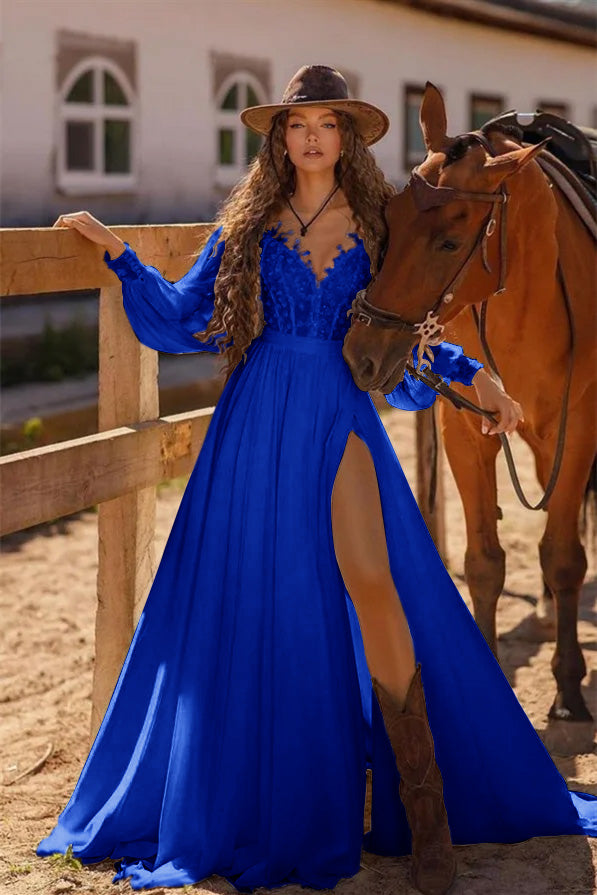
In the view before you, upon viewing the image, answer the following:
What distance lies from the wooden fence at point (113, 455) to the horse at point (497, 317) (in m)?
0.73

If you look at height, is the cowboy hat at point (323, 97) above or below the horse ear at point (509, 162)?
above

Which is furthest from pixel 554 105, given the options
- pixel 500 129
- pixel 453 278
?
pixel 453 278

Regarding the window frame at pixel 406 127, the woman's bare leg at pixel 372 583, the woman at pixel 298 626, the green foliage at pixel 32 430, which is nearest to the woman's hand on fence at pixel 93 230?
the woman at pixel 298 626

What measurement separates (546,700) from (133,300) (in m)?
2.07

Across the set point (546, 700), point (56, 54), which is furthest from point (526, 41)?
point (546, 700)

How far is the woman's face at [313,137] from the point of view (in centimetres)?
301

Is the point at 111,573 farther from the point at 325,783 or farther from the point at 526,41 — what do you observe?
the point at 526,41

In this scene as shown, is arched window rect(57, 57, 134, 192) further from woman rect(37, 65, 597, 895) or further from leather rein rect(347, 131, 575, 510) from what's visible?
woman rect(37, 65, 597, 895)

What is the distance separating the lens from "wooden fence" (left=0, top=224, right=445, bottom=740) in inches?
120

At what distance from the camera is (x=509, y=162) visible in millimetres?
3238

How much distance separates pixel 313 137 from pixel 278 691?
1.31 meters

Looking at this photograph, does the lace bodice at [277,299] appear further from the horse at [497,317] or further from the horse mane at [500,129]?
the horse mane at [500,129]

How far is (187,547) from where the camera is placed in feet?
10.2

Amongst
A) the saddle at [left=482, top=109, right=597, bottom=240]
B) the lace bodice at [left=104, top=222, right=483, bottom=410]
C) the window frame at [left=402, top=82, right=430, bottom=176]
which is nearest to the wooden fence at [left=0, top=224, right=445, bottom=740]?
the lace bodice at [left=104, top=222, right=483, bottom=410]
